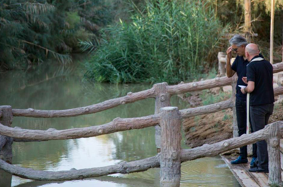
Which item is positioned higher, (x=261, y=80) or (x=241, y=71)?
(x=241, y=71)

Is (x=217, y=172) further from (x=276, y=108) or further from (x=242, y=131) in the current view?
(x=276, y=108)

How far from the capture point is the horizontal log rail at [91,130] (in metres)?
5.14

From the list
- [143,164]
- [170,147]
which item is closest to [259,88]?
[170,147]

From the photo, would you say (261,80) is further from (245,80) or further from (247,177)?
(247,177)

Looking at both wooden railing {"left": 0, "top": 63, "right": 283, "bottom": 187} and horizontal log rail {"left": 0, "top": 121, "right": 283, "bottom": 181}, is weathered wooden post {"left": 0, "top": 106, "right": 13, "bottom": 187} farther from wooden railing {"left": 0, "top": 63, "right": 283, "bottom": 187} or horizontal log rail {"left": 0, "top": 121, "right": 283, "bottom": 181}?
horizontal log rail {"left": 0, "top": 121, "right": 283, "bottom": 181}

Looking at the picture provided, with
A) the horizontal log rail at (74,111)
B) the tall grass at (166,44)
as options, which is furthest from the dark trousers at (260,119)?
the tall grass at (166,44)

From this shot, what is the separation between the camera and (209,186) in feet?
19.2

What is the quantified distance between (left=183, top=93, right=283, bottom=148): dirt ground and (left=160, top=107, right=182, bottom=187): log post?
2.87 m

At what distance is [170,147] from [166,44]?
11028mm

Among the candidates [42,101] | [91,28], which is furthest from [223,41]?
[91,28]

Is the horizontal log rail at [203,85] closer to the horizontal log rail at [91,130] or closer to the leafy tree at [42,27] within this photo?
the horizontal log rail at [91,130]

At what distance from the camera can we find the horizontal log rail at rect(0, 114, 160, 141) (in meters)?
5.14

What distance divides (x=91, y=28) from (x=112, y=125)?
33708 mm

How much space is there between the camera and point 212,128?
8289mm
